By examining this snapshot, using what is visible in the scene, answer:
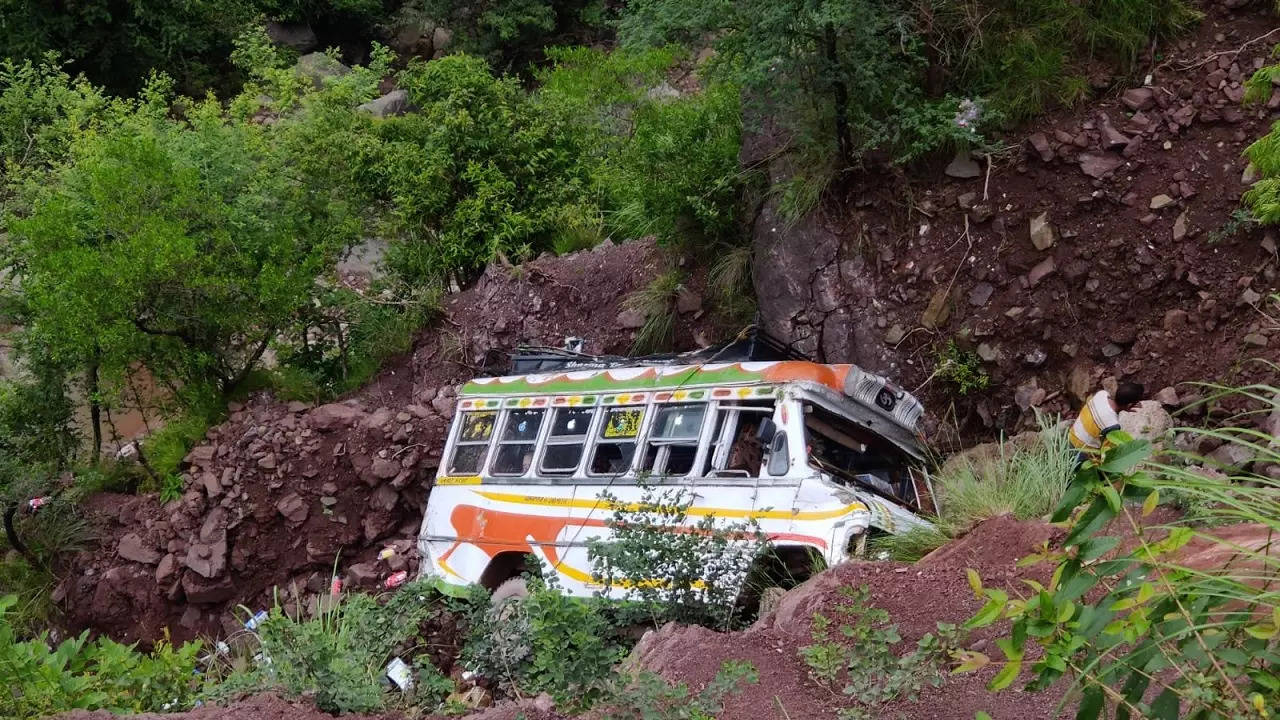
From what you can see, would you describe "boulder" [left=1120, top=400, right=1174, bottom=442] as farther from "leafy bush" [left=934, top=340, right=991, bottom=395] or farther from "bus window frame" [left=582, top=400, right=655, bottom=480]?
"bus window frame" [left=582, top=400, right=655, bottom=480]

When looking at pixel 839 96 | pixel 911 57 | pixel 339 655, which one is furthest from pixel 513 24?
pixel 339 655

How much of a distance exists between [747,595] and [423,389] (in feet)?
26.1

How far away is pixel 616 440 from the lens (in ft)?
32.7

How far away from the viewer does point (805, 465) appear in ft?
28.0

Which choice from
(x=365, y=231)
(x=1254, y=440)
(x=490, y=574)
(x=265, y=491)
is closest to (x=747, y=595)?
(x=490, y=574)

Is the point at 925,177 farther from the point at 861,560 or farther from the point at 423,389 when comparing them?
the point at 423,389

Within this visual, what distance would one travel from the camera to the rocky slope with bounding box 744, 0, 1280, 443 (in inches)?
395

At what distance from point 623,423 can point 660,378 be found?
517mm

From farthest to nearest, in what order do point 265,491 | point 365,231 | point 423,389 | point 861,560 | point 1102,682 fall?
1. point 365,231
2. point 423,389
3. point 265,491
4. point 861,560
5. point 1102,682

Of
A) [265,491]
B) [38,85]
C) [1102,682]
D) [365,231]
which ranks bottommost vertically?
[265,491]

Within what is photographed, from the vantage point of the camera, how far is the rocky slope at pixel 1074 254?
10.0m

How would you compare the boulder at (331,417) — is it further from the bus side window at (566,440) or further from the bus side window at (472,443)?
the bus side window at (566,440)

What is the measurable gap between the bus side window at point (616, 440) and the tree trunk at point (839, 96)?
3531 millimetres

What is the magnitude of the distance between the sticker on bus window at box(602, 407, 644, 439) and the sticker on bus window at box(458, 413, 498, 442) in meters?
1.58
